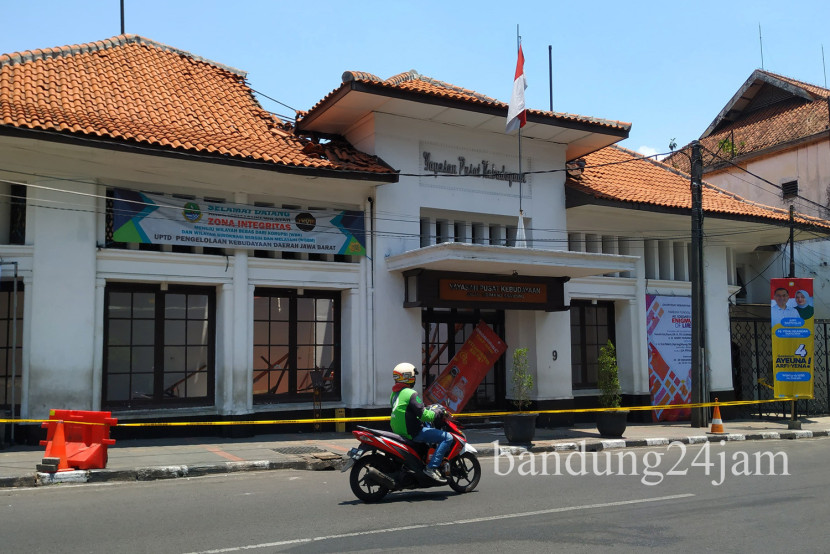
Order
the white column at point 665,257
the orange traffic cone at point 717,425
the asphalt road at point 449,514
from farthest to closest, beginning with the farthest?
the white column at point 665,257, the orange traffic cone at point 717,425, the asphalt road at point 449,514

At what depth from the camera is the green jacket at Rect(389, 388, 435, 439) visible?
9094 mm

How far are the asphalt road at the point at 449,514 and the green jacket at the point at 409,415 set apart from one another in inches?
31.7

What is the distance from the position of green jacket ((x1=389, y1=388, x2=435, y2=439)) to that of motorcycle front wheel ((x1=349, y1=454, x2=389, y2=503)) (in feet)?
1.37

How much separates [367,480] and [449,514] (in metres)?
1.15

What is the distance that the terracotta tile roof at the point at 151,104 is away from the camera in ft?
45.1

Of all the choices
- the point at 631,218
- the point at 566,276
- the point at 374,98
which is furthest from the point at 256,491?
the point at 631,218

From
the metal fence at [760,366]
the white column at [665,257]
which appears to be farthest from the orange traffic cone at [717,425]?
the metal fence at [760,366]

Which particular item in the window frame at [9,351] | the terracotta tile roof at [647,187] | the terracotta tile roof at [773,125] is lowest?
the window frame at [9,351]

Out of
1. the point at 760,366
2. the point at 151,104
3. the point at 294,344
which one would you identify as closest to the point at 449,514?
the point at 294,344

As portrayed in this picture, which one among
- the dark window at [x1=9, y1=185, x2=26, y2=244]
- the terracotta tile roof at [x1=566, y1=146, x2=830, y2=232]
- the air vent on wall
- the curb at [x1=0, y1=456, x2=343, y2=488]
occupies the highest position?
the air vent on wall

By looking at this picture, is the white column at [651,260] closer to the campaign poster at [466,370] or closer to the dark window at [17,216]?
the campaign poster at [466,370]

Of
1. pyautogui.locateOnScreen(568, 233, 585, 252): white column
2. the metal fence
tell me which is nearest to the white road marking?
pyautogui.locateOnScreen(568, 233, 585, 252): white column

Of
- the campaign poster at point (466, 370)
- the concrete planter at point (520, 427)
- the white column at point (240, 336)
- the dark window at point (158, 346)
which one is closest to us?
the concrete planter at point (520, 427)

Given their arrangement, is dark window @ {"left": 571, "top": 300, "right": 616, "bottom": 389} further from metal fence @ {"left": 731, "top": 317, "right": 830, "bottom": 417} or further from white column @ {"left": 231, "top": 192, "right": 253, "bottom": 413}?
white column @ {"left": 231, "top": 192, "right": 253, "bottom": 413}
